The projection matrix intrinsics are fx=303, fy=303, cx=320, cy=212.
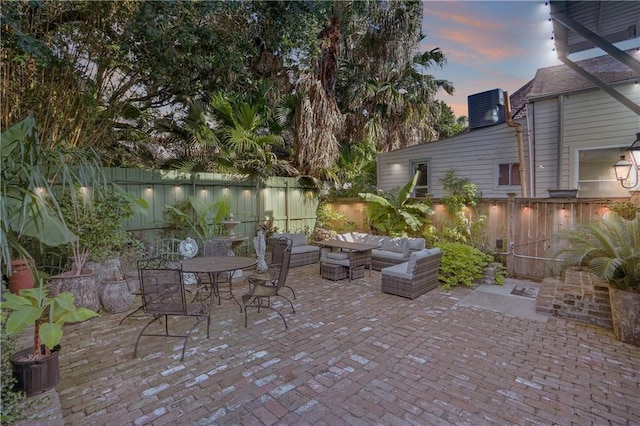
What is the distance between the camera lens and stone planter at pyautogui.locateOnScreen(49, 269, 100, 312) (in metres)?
4.52

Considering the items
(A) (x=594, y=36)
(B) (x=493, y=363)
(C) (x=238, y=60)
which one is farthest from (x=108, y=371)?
(A) (x=594, y=36)

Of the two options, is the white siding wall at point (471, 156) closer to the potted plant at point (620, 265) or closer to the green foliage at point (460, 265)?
the green foliage at point (460, 265)

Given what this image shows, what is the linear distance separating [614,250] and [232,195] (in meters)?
8.06

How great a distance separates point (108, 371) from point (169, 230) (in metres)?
4.63

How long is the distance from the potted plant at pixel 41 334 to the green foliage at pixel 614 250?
5863mm

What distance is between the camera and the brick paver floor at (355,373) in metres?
2.57

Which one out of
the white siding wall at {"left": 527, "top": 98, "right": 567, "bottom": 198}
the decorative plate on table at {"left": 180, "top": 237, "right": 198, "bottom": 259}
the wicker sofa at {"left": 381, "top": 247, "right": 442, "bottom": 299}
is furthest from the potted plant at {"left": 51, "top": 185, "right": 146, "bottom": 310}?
the white siding wall at {"left": 527, "top": 98, "right": 567, "bottom": 198}

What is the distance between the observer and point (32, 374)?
263 centimetres

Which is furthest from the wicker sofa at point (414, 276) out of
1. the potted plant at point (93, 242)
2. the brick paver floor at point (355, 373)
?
the potted plant at point (93, 242)

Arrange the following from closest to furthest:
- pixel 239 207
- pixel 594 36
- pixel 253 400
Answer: pixel 253 400
pixel 594 36
pixel 239 207

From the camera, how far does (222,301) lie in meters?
5.45

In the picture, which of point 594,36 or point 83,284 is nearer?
point 594,36

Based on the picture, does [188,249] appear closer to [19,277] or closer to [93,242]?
[93,242]

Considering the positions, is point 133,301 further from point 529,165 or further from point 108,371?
point 529,165
